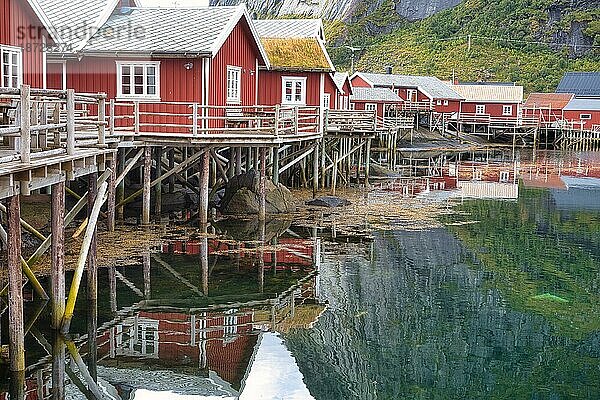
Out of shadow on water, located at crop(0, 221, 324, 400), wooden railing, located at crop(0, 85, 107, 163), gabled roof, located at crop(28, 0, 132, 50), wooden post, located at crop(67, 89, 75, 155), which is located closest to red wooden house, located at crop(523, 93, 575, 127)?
gabled roof, located at crop(28, 0, 132, 50)

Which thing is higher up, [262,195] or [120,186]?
[120,186]

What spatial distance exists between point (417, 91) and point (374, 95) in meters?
9.55

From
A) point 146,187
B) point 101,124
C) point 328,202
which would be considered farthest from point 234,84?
point 101,124

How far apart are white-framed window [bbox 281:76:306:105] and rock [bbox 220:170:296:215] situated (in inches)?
212

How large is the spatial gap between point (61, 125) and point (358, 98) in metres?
53.1

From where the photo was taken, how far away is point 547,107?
81.6 m

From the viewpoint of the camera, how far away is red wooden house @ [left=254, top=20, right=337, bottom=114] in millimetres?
31656

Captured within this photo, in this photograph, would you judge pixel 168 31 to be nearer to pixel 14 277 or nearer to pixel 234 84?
pixel 234 84

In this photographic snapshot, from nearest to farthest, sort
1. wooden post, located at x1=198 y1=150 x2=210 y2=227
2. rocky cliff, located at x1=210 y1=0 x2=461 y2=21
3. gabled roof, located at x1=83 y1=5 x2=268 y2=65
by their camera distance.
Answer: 1. wooden post, located at x1=198 y1=150 x2=210 y2=227
2. gabled roof, located at x1=83 y1=5 x2=268 y2=65
3. rocky cliff, located at x1=210 y1=0 x2=461 y2=21

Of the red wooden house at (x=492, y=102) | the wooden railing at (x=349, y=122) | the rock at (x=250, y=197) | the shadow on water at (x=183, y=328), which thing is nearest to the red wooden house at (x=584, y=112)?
the red wooden house at (x=492, y=102)

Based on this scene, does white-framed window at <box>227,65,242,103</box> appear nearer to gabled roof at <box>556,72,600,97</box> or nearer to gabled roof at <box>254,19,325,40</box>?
gabled roof at <box>254,19,325,40</box>

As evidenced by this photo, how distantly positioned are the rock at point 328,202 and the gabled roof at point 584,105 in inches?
2281

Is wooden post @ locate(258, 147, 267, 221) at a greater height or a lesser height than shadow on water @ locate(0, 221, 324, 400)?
greater

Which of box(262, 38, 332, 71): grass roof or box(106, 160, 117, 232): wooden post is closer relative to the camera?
box(106, 160, 117, 232): wooden post
